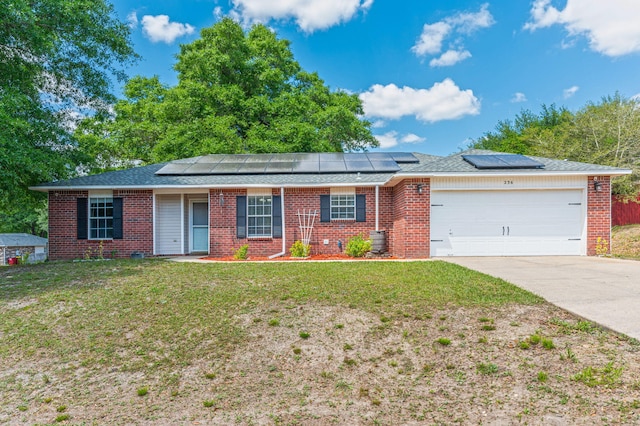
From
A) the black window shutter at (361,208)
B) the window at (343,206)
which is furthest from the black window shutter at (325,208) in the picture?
the black window shutter at (361,208)

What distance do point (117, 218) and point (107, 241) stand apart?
0.82 metres

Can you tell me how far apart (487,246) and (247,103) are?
15.2 metres

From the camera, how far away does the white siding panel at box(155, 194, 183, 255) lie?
41.2ft

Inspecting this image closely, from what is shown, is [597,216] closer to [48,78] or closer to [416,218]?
[416,218]

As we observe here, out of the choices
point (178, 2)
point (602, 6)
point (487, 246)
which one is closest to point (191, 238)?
point (487, 246)

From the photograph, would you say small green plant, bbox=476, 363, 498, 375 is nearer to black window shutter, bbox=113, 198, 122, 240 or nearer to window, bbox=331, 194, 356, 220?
window, bbox=331, 194, 356, 220

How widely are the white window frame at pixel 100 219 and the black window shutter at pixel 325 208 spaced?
689cm

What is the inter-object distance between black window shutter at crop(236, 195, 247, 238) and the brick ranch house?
0.11 ft

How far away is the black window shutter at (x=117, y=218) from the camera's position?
11953 mm

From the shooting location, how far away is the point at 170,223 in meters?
12.7

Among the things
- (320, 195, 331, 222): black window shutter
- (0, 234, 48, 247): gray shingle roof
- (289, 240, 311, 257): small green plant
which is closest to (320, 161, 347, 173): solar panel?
(320, 195, 331, 222): black window shutter

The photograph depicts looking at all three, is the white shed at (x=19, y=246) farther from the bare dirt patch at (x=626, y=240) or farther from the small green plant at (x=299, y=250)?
the bare dirt patch at (x=626, y=240)

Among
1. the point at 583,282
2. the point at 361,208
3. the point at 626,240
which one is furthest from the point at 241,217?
the point at 626,240

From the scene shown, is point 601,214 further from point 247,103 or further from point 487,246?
point 247,103
